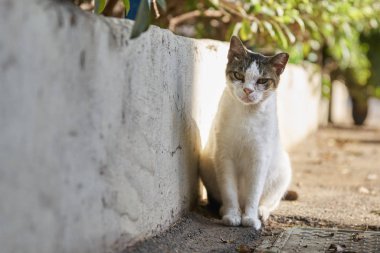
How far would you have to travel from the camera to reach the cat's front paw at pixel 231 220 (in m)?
4.02

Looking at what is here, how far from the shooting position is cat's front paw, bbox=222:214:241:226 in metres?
4.02

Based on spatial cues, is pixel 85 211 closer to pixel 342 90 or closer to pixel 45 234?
pixel 45 234

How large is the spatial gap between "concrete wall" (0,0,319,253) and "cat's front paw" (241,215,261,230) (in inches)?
16.7

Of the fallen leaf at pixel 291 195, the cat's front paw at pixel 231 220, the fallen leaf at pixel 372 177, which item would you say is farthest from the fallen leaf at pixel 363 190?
the cat's front paw at pixel 231 220

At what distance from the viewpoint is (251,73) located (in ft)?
13.1

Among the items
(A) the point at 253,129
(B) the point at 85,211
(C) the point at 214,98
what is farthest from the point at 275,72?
(B) the point at 85,211

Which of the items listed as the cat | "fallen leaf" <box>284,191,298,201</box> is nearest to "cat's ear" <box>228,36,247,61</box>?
the cat

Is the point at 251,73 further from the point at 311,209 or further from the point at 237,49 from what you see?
the point at 311,209

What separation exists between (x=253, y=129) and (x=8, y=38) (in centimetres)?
217

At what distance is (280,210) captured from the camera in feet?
15.3

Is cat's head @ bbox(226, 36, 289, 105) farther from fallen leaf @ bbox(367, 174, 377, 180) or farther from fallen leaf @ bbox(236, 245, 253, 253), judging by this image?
fallen leaf @ bbox(367, 174, 377, 180)

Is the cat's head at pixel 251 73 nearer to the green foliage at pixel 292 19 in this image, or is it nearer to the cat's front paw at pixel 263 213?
the cat's front paw at pixel 263 213

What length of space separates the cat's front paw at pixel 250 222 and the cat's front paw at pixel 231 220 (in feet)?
0.10

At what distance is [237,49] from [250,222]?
1073 millimetres
